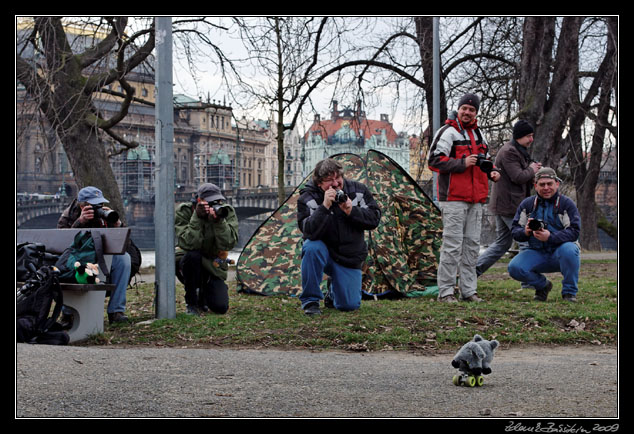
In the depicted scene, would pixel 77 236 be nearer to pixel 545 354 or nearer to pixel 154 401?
pixel 154 401

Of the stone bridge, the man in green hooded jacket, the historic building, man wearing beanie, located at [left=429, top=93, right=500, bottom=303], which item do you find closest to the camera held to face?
the man in green hooded jacket

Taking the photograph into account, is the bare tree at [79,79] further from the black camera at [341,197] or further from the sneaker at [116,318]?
the black camera at [341,197]

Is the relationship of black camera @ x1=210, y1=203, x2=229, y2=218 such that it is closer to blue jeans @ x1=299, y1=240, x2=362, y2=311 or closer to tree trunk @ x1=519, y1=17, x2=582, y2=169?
blue jeans @ x1=299, y1=240, x2=362, y2=311

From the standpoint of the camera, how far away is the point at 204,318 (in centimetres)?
730

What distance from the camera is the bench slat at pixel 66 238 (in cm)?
688

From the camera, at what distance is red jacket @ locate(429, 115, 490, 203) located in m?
7.91

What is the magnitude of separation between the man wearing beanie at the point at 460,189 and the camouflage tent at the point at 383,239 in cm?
94

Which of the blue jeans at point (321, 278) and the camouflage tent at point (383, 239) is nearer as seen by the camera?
the blue jeans at point (321, 278)

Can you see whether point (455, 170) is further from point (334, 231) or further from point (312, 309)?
point (312, 309)

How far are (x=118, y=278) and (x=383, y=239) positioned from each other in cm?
303

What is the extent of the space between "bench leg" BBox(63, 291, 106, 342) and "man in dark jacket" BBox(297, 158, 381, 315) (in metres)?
1.81

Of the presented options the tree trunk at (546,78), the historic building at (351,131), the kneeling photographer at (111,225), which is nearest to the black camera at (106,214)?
the kneeling photographer at (111,225)

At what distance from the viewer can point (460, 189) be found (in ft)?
26.1

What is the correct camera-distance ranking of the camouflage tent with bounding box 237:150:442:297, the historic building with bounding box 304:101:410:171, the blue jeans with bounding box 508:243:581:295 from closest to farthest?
1. the blue jeans with bounding box 508:243:581:295
2. the camouflage tent with bounding box 237:150:442:297
3. the historic building with bounding box 304:101:410:171
